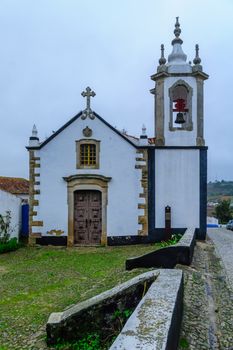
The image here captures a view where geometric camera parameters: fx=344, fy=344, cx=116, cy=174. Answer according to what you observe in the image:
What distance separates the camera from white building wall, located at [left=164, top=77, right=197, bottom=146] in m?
13.6

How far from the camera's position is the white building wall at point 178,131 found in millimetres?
13594

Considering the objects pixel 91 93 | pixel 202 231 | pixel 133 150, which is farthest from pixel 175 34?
pixel 202 231

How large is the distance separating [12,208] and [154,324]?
11.8 m

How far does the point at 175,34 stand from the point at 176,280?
13117 millimetres

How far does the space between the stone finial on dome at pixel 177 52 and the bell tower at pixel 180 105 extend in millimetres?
339

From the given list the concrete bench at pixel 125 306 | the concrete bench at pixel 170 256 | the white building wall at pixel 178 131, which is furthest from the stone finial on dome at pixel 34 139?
the concrete bench at pixel 125 306

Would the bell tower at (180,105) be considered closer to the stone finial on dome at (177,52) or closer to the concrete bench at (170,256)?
the stone finial on dome at (177,52)

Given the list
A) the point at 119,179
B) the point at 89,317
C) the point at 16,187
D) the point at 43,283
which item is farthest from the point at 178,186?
the point at 16,187

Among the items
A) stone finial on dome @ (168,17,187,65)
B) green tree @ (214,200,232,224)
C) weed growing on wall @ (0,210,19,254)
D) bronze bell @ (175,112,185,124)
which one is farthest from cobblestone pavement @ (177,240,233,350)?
green tree @ (214,200,232,224)

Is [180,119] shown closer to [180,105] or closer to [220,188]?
[180,105]

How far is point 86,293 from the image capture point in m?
6.07

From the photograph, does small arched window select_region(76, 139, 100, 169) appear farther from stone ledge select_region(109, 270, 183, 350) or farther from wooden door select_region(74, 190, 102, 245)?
stone ledge select_region(109, 270, 183, 350)

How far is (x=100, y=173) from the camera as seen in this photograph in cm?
1351

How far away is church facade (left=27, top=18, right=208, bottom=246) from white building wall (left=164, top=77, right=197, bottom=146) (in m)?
0.04
